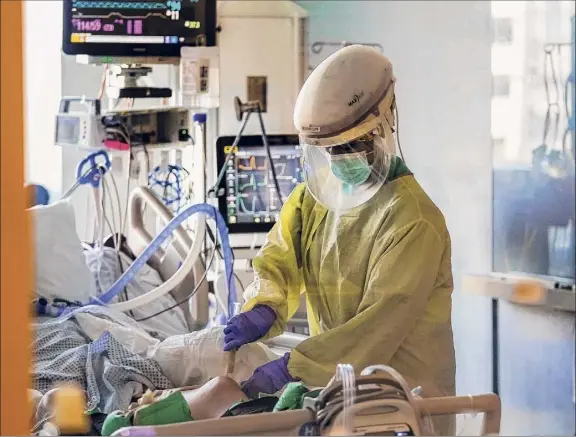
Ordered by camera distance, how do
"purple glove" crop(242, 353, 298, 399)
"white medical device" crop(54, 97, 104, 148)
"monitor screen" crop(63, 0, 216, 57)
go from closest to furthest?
"purple glove" crop(242, 353, 298, 399)
"monitor screen" crop(63, 0, 216, 57)
"white medical device" crop(54, 97, 104, 148)

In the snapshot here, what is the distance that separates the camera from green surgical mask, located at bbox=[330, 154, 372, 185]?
6.33 ft

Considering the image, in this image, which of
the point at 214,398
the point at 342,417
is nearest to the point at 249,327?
the point at 214,398

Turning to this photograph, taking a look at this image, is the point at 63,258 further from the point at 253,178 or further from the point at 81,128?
the point at 253,178

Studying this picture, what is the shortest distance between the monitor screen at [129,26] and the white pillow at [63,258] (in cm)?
50

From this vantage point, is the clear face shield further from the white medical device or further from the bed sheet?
the white medical device

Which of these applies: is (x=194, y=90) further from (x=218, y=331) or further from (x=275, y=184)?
(x=218, y=331)

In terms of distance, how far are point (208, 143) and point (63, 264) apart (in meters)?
0.74

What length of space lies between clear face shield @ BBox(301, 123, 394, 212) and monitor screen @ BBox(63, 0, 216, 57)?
1.01 metres

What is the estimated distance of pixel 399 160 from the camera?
6.55 ft

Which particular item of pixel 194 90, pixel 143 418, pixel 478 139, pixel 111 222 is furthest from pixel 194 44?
pixel 143 418

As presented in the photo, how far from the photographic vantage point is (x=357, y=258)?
6.33ft

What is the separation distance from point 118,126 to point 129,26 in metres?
0.35

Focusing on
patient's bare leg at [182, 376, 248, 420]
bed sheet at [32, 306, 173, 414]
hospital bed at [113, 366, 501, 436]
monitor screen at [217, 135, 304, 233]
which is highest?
monitor screen at [217, 135, 304, 233]

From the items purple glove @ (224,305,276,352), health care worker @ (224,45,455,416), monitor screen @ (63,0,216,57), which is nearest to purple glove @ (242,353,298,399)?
health care worker @ (224,45,455,416)
